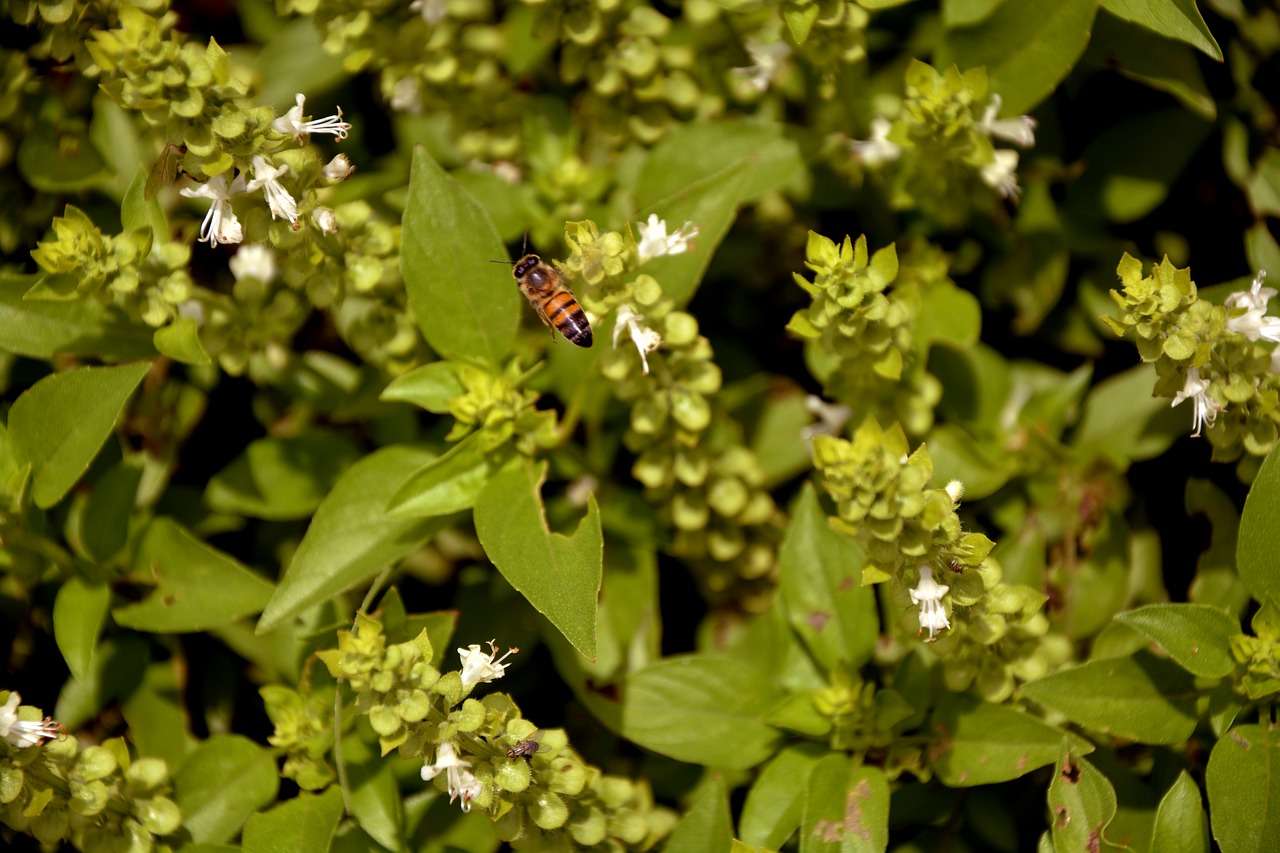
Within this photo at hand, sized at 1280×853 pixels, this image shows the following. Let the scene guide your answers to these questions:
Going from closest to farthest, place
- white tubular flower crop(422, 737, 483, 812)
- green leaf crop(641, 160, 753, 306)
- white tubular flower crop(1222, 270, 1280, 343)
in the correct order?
white tubular flower crop(422, 737, 483, 812) → white tubular flower crop(1222, 270, 1280, 343) → green leaf crop(641, 160, 753, 306)

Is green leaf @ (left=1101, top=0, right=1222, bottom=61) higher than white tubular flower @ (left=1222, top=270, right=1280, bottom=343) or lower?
higher

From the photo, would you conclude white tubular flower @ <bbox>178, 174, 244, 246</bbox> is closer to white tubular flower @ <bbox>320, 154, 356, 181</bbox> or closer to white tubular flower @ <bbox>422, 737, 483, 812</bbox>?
white tubular flower @ <bbox>320, 154, 356, 181</bbox>

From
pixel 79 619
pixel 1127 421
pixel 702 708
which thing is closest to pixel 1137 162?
pixel 1127 421

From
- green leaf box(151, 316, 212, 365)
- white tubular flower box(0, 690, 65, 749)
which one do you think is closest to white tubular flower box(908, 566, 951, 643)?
green leaf box(151, 316, 212, 365)

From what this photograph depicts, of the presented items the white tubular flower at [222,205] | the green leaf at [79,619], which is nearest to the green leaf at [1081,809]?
the white tubular flower at [222,205]

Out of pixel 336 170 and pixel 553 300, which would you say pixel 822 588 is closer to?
pixel 553 300

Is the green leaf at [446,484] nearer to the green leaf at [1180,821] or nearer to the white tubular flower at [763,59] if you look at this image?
the white tubular flower at [763,59]

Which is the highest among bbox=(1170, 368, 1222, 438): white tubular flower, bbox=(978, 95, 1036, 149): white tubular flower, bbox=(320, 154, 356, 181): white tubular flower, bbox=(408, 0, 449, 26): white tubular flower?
bbox=(408, 0, 449, 26): white tubular flower
